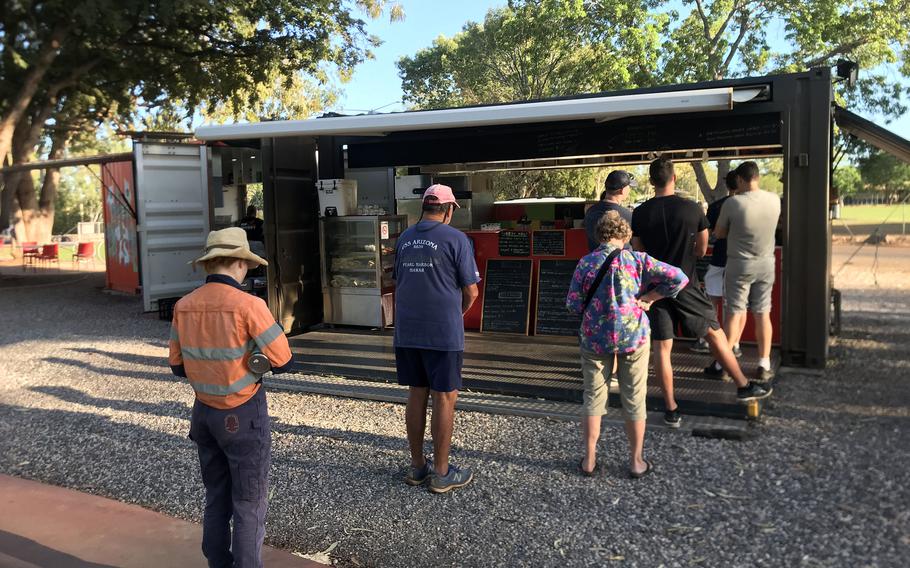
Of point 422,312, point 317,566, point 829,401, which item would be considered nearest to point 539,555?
point 317,566

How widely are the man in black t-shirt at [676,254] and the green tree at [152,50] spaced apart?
1161 centimetres

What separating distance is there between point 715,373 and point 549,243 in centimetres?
286

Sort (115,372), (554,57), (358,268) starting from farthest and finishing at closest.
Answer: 1. (554,57)
2. (358,268)
3. (115,372)

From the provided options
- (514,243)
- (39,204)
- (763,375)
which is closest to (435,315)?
(763,375)

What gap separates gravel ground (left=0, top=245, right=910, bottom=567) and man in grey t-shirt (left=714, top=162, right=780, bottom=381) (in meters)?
0.67

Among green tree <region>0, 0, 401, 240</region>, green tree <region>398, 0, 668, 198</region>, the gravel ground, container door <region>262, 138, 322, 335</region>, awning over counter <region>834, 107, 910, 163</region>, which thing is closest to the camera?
the gravel ground

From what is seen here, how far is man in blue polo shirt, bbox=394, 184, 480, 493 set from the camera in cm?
395

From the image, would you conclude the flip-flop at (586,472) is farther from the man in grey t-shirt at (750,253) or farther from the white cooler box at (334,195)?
the white cooler box at (334,195)

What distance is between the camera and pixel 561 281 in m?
8.16

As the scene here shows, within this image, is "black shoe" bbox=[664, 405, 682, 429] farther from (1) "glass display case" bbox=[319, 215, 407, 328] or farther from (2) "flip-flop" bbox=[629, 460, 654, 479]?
A: (1) "glass display case" bbox=[319, 215, 407, 328]

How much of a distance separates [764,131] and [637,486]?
4218 millimetres

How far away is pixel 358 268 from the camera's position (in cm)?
897

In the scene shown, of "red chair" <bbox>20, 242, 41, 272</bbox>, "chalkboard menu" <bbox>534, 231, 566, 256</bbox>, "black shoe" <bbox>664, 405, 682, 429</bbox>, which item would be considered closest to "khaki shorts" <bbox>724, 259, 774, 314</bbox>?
"black shoe" <bbox>664, 405, 682, 429</bbox>

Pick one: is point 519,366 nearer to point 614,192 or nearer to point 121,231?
point 614,192
